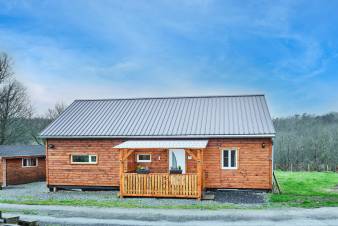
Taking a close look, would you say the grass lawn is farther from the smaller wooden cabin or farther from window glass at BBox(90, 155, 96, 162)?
the smaller wooden cabin

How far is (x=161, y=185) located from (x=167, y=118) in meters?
4.97

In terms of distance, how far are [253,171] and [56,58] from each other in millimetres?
20990

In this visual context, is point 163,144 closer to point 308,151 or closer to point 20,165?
point 20,165

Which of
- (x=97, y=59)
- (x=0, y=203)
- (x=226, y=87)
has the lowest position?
(x=0, y=203)

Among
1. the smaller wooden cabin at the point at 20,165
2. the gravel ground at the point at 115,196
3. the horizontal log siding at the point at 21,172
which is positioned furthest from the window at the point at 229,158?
the horizontal log siding at the point at 21,172

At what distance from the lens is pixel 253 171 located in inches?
687

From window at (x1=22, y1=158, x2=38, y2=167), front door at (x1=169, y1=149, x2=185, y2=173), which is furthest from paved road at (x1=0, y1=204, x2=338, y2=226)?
window at (x1=22, y1=158, x2=38, y2=167)

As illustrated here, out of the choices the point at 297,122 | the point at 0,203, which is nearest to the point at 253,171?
the point at 0,203

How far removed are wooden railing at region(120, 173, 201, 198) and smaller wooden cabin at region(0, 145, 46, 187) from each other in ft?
34.1

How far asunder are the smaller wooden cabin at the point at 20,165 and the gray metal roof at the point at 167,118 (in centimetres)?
486

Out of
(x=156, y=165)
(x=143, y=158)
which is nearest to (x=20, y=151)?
(x=143, y=158)

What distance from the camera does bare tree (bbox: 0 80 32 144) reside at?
36.9m

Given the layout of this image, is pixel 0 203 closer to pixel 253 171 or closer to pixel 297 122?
pixel 253 171

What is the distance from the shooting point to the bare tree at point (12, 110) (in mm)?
36906
